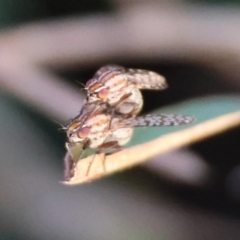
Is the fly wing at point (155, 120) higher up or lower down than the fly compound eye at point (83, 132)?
higher up

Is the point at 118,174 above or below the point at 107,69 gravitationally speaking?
below

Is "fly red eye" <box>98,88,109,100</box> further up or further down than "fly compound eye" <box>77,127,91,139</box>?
further up

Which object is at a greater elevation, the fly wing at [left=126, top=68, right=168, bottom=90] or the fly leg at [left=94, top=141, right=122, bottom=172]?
→ the fly wing at [left=126, top=68, right=168, bottom=90]

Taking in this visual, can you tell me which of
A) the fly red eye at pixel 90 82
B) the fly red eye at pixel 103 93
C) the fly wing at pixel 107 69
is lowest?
the fly red eye at pixel 103 93

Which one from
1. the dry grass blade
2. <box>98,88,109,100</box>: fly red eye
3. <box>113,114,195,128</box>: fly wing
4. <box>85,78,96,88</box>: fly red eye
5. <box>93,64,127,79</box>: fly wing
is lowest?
the dry grass blade

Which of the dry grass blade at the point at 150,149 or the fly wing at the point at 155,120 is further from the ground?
the fly wing at the point at 155,120

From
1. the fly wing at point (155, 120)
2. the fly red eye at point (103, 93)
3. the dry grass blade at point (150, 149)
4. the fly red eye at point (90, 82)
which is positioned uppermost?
the fly red eye at point (90, 82)
